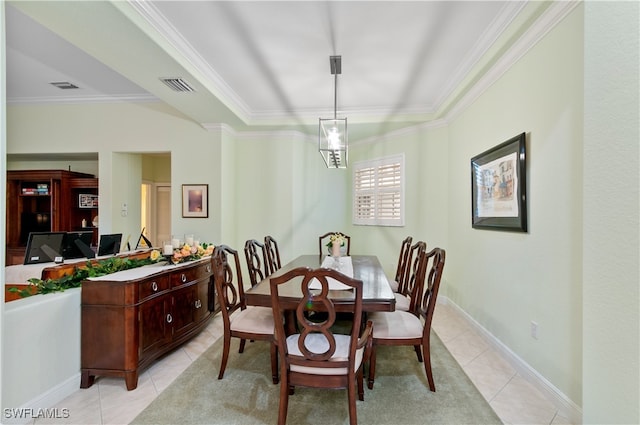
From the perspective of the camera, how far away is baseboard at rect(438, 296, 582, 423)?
74.0 inches

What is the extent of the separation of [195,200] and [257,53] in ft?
8.27

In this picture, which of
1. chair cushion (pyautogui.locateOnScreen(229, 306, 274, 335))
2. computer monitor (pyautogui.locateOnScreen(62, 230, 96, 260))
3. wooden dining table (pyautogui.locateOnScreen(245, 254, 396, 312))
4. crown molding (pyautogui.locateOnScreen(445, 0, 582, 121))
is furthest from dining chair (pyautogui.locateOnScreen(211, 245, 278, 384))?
crown molding (pyautogui.locateOnScreen(445, 0, 582, 121))

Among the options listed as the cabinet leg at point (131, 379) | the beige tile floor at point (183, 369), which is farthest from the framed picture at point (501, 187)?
the cabinet leg at point (131, 379)

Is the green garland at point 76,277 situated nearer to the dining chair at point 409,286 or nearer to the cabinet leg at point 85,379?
the cabinet leg at point 85,379

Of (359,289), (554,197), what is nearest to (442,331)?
(554,197)

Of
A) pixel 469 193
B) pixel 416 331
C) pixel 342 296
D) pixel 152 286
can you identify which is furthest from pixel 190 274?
pixel 469 193

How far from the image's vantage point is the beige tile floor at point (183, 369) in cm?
192

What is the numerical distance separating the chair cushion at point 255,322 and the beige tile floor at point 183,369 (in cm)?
68

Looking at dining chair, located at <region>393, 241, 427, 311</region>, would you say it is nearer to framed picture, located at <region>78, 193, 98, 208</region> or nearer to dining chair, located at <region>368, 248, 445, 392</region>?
dining chair, located at <region>368, 248, 445, 392</region>

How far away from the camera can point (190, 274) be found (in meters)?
2.91

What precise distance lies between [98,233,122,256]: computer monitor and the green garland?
4.03 ft

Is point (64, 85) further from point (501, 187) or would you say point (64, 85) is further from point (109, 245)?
point (501, 187)

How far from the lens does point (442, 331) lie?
3322 mm

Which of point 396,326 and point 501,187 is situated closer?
point 396,326
